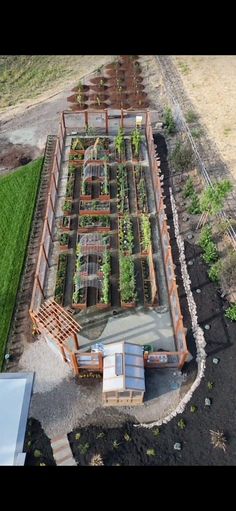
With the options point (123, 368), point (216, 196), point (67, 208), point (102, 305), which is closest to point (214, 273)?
point (216, 196)

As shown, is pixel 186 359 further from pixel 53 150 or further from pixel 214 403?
pixel 53 150

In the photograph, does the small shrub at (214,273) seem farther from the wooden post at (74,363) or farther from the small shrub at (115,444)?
the small shrub at (115,444)

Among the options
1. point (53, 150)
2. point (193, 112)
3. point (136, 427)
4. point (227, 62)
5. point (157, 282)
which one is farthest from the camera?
point (227, 62)

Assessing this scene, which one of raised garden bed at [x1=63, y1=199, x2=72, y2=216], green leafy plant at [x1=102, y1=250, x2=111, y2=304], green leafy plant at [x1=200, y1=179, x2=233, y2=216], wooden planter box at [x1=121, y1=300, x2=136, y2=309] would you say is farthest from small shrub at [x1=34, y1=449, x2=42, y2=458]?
green leafy plant at [x1=200, y1=179, x2=233, y2=216]

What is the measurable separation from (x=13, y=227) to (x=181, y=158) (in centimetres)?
1295

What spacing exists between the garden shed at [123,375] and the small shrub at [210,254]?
7.47 meters

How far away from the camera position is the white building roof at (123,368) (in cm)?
1744

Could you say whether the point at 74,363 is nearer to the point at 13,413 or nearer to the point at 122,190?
the point at 13,413

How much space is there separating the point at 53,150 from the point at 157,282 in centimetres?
1455

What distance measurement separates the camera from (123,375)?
687 inches

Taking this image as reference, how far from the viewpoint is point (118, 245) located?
24516mm
